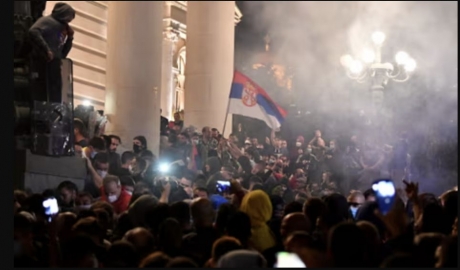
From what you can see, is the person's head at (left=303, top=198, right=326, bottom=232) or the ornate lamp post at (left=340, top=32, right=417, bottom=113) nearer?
the person's head at (left=303, top=198, right=326, bottom=232)

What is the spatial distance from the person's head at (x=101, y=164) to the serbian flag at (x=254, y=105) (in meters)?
5.75

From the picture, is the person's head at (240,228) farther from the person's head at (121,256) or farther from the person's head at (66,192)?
the person's head at (66,192)

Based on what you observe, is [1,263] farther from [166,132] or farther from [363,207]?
[166,132]

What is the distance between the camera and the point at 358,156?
68.9ft

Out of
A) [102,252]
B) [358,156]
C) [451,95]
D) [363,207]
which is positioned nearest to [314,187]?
[358,156]

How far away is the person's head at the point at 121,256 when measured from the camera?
28.3 ft

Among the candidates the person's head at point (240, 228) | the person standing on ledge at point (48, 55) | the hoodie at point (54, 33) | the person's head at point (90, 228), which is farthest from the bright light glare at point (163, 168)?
the person's head at point (240, 228)

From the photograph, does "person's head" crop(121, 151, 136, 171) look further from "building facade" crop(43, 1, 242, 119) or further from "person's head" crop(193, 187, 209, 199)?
"building facade" crop(43, 1, 242, 119)

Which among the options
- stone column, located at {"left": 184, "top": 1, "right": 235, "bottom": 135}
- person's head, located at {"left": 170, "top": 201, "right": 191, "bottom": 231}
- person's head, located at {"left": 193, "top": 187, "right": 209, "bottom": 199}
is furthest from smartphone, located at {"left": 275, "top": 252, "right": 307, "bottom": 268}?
stone column, located at {"left": 184, "top": 1, "right": 235, "bottom": 135}

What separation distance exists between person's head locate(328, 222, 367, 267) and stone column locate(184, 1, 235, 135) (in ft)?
55.3

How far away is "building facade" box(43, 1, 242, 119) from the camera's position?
27.4m

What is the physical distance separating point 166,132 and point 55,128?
7626 mm

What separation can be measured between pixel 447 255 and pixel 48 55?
7216 mm

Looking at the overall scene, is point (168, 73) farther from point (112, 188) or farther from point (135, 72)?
point (112, 188)
